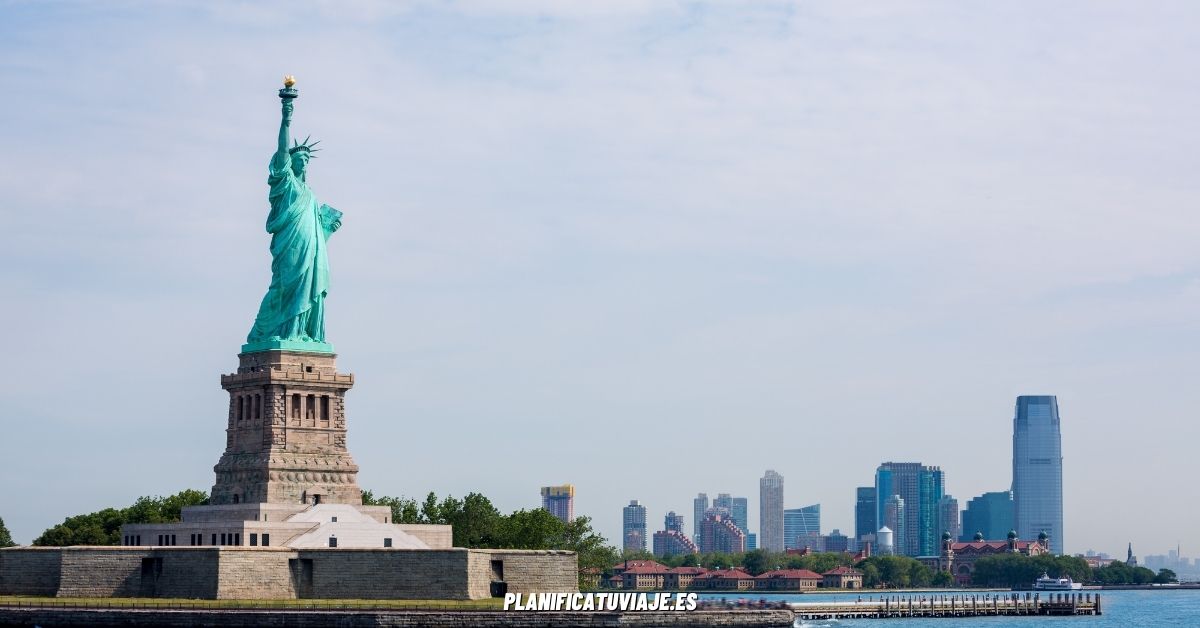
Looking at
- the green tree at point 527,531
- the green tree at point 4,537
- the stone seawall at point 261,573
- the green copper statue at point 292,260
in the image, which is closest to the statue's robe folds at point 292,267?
the green copper statue at point 292,260

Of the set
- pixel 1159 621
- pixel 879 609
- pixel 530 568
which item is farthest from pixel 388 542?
pixel 1159 621

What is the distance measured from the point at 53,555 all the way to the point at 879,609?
6851 cm

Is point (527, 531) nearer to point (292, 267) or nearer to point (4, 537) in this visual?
point (292, 267)

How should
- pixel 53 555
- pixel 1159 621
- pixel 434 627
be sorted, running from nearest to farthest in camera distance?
1. pixel 434 627
2. pixel 53 555
3. pixel 1159 621

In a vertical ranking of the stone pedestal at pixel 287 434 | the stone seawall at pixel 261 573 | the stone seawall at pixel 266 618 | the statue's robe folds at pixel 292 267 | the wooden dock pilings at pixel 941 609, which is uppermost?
the statue's robe folds at pixel 292 267

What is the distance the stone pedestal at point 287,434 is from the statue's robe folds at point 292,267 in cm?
166

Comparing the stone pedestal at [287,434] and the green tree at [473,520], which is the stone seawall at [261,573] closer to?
the stone pedestal at [287,434]

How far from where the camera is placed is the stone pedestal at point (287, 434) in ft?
332

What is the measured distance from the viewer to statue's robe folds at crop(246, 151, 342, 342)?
10506 centimetres

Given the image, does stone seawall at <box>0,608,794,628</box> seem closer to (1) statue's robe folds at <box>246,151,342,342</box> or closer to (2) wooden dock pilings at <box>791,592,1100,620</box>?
(1) statue's robe folds at <box>246,151,342,342</box>

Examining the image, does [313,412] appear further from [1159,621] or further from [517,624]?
[1159,621]

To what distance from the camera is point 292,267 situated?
10525cm

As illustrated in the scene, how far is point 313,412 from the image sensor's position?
104m

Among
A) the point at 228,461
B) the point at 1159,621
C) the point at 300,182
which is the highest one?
the point at 300,182
